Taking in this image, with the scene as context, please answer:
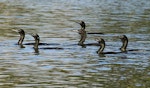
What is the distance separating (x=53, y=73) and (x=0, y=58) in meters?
5.51

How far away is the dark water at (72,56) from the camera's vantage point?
26406 mm

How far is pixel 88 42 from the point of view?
42312mm

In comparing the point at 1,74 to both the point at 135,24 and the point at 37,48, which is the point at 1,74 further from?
the point at 135,24

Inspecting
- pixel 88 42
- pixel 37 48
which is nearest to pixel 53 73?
pixel 37 48

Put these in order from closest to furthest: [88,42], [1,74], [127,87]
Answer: [127,87] < [1,74] < [88,42]

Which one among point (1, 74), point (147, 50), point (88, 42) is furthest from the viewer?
point (88, 42)

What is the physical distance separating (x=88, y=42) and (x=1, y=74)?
49.1ft

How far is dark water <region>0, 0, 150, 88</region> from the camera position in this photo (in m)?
26.4

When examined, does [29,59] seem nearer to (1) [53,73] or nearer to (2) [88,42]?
(1) [53,73]

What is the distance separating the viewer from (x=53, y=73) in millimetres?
28312

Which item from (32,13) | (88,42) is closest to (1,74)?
(88,42)

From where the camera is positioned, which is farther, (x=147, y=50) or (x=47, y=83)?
(x=147, y=50)

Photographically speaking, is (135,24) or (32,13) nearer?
(135,24)

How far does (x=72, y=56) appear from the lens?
1348 inches
